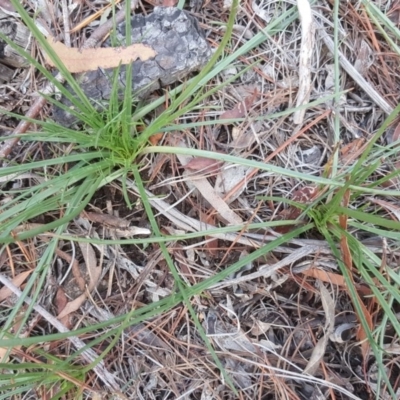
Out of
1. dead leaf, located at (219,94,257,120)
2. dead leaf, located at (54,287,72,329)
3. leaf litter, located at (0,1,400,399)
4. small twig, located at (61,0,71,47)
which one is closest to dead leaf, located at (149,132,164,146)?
leaf litter, located at (0,1,400,399)

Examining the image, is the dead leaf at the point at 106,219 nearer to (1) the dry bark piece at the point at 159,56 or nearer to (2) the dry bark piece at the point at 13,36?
(1) the dry bark piece at the point at 159,56

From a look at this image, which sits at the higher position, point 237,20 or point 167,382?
point 237,20

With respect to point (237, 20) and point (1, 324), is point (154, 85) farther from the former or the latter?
point (1, 324)

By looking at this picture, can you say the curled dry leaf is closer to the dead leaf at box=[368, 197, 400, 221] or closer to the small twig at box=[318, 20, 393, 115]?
the dead leaf at box=[368, 197, 400, 221]

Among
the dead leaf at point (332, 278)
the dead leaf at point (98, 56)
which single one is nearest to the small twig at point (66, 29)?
the dead leaf at point (98, 56)

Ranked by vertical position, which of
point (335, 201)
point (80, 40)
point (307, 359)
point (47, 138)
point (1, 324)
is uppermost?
point (80, 40)

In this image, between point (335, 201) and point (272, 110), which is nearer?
point (335, 201)

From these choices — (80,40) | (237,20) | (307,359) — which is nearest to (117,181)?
(80,40)
